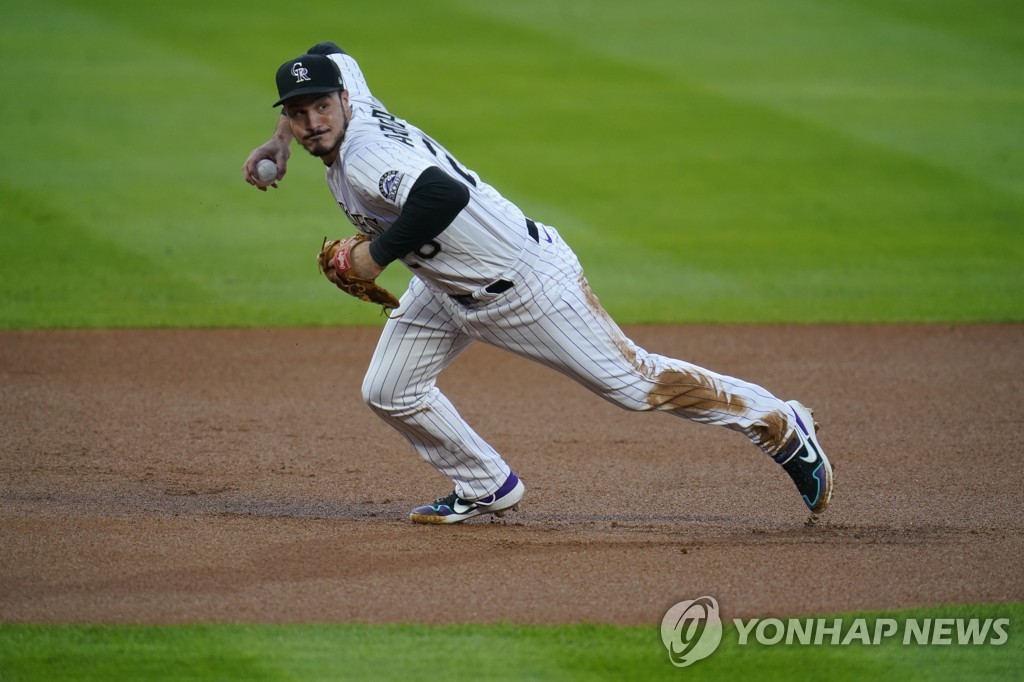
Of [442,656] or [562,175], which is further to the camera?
[562,175]

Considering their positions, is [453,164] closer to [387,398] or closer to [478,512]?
[387,398]

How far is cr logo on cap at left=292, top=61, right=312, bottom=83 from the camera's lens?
416cm

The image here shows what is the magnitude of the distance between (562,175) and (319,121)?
8.00 metres

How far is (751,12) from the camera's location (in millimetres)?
17188

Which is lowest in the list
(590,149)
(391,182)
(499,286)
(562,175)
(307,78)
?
(562,175)

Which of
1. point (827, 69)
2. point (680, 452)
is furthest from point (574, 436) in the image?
point (827, 69)

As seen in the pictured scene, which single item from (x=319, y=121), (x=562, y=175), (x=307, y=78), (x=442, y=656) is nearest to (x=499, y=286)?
(x=319, y=121)

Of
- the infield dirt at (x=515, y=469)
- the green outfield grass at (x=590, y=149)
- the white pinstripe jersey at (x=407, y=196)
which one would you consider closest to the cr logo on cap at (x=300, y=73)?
the white pinstripe jersey at (x=407, y=196)

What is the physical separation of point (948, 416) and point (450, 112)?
330 inches

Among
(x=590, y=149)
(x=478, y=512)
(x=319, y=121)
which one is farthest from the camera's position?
(x=590, y=149)

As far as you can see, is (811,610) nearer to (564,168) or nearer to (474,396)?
(474,396)

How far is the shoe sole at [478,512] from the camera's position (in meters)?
4.91

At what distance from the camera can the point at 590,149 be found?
12.8m

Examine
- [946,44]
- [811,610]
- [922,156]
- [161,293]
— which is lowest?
[161,293]
